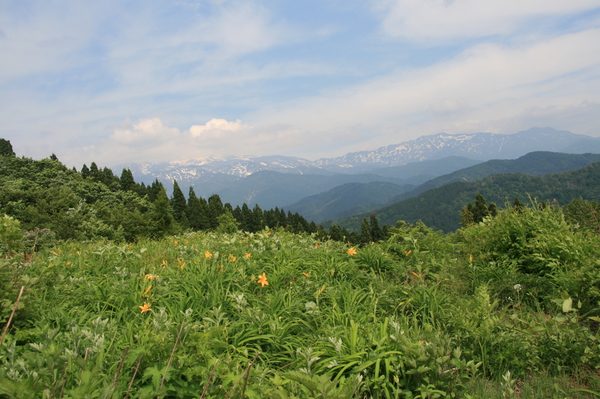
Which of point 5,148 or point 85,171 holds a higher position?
point 5,148

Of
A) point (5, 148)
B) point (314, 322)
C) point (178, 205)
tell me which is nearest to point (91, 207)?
point (314, 322)

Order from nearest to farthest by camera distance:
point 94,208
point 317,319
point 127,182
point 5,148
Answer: point 317,319 < point 94,208 < point 5,148 < point 127,182

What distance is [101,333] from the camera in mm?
2406

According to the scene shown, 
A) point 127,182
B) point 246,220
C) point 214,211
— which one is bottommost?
point 246,220

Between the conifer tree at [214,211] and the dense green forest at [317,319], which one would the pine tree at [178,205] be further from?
the dense green forest at [317,319]

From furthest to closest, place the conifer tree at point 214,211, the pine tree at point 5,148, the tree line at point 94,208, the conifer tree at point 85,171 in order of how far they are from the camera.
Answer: the conifer tree at point 214,211
the conifer tree at point 85,171
the pine tree at point 5,148
the tree line at point 94,208

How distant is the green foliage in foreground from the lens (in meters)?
1.93

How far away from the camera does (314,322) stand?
10.0 feet

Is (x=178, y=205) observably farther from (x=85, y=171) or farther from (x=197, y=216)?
(x=85, y=171)

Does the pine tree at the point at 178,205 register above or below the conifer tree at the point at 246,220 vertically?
above

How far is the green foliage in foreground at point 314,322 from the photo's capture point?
6.35ft

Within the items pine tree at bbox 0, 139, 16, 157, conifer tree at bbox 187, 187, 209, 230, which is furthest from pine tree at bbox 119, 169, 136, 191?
pine tree at bbox 0, 139, 16, 157

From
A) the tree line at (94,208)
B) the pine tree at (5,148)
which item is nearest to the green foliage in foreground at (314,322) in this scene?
the tree line at (94,208)

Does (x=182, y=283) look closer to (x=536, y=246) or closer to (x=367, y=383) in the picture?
(x=367, y=383)
